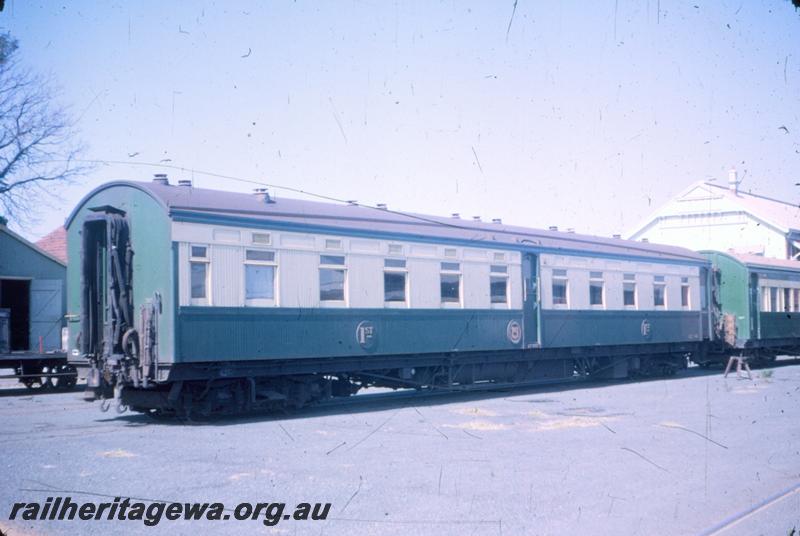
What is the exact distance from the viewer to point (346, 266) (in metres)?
15.0

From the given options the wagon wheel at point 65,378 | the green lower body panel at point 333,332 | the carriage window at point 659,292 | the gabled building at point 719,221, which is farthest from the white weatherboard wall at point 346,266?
the gabled building at point 719,221

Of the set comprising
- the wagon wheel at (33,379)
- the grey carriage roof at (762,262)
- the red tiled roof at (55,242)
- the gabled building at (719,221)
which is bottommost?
the wagon wheel at (33,379)

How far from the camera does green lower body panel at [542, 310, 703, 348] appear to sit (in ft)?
63.8

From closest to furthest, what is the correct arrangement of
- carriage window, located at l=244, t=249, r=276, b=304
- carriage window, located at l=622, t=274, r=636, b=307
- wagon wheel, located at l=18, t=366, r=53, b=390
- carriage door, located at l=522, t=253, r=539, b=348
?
carriage window, located at l=244, t=249, r=276, b=304 → carriage door, located at l=522, t=253, r=539, b=348 → wagon wheel, located at l=18, t=366, r=53, b=390 → carriage window, located at l=622, t=274, r=636, b=307

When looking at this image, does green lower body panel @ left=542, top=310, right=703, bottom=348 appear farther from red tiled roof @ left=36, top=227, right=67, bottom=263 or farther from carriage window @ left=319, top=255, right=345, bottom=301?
red tiled roof @ left=36, top=227, right=67, bottom=263

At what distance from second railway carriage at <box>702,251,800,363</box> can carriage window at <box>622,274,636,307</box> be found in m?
5.33

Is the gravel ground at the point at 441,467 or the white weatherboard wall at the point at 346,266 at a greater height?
the white weatherboard wall at the point at 346,266

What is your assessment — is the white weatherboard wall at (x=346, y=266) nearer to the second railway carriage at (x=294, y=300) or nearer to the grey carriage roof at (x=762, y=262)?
the second railway carriage at (x=294, y=300)

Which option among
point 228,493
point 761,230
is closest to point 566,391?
point 228,493

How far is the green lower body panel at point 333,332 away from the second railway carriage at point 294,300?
3cm

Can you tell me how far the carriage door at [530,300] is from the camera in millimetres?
18750

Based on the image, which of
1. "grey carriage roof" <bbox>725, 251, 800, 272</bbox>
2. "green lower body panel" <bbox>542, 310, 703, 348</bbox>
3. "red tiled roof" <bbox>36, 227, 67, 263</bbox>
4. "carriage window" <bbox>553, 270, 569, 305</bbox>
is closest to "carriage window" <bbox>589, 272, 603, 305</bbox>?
"green lower body panel" <bbox>542, 310, 703, 348</bbox>

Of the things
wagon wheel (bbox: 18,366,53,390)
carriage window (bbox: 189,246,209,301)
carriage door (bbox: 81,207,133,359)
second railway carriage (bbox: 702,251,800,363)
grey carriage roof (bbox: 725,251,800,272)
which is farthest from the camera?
grey carriage roof (bbox: 725,251,800,272)

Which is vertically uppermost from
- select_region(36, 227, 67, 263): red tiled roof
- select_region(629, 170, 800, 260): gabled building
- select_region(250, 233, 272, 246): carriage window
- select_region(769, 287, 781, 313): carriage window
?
select_region(629, 170, 800, 260): gabled building
